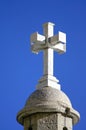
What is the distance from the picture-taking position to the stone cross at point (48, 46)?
22069 millimetres

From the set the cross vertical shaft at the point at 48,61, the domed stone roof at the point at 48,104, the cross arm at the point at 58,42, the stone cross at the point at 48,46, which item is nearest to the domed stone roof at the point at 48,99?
the domed stone roof at the point at 48,104

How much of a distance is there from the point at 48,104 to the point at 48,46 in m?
2.50

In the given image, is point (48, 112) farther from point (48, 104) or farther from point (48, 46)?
point (48, 46)

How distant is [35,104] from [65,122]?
1071 millimetres

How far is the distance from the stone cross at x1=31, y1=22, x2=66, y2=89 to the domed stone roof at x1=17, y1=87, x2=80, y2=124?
334 millimetres

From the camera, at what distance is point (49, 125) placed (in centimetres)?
2080

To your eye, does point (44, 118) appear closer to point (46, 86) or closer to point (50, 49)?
point (46, 86)

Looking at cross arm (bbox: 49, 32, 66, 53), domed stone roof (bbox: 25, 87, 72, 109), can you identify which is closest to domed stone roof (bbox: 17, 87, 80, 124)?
domed stone roof (bbox: 25, 87, 72, 109)

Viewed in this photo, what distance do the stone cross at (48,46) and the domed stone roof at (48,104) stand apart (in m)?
0.33

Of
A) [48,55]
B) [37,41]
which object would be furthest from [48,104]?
[37,41]

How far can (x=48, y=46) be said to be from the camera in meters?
22.8

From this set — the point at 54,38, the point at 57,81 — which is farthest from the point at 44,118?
the point at 54,38

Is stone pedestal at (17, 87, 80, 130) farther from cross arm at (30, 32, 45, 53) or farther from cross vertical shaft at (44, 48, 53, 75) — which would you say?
cross arm at (30, 32, 45, 53)

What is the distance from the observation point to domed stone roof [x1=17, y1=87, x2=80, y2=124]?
20984 millimetres
